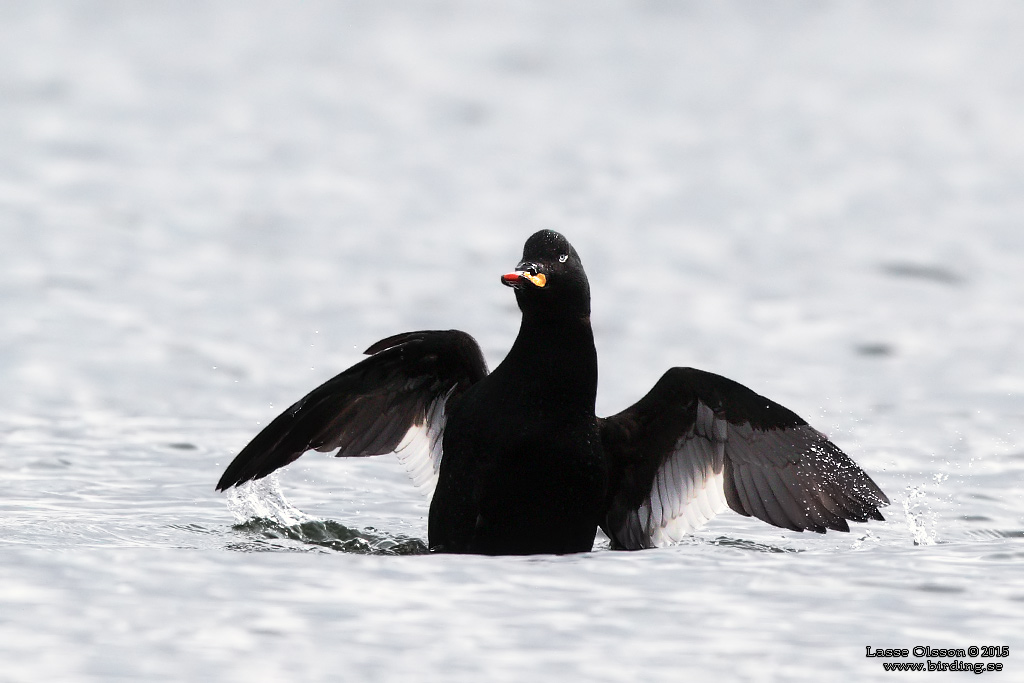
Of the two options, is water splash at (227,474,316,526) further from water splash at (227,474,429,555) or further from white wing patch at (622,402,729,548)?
white wing patch at (622,402,729,548)

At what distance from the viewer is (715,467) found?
7238 mm

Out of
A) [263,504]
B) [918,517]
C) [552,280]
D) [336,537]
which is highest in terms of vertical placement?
[552,280]

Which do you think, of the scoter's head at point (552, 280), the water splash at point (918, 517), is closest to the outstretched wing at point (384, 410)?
the scoter's head at point (552, 280)

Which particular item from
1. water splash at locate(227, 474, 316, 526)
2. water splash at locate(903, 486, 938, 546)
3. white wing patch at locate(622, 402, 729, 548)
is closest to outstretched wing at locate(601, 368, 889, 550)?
white wing patch at locate(622, 402, 729, 548)

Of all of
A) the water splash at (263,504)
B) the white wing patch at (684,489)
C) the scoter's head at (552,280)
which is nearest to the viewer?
the scoter's head at (552,280)

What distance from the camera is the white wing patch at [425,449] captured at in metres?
7.43

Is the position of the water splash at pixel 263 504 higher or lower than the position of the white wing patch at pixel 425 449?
lower

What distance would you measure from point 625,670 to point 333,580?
1.36 m

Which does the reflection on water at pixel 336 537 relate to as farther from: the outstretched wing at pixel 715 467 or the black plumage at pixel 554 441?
the outstretched wing at pixel 715 467

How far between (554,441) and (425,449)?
43.9 inches

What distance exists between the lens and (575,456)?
661 cm

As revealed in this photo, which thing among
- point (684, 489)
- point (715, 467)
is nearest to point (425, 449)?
point (684, 489)

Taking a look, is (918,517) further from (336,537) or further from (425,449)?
(336,537)

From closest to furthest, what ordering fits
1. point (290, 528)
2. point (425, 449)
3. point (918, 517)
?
point (290, 528), point (425, 449), point (918, 517)
